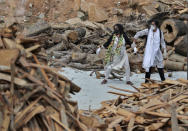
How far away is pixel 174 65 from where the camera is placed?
1172 centimetres

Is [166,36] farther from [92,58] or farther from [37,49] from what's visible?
[37,49]

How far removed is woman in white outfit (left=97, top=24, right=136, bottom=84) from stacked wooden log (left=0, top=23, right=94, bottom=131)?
6461 mm

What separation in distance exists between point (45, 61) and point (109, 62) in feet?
22.3

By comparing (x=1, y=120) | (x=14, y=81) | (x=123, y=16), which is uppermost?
(x=14, y=81)

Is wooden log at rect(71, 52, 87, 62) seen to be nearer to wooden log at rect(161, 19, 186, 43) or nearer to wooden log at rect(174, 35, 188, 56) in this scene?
wooden log at rect(161, 19, 186, 43)

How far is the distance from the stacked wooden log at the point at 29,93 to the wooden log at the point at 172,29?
390 inches

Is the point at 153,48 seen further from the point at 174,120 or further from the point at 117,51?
the point at 174,120

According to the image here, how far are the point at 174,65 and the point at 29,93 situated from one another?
9.80m

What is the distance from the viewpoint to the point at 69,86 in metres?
2.90

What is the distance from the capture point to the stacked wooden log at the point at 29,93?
8.05 feet

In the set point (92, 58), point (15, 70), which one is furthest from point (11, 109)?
point (92, 58)

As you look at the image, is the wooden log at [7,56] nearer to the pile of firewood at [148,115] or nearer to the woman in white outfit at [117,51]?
the pile of firewood at [148,115]

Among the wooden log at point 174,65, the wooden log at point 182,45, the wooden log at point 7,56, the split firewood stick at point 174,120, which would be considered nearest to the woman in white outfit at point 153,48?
the wooden log at point 174,65

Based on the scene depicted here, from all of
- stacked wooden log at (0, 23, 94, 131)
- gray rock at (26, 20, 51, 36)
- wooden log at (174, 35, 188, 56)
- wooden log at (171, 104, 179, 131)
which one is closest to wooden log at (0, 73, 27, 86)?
stacked wooden log at (0, 23, 94, 131)
